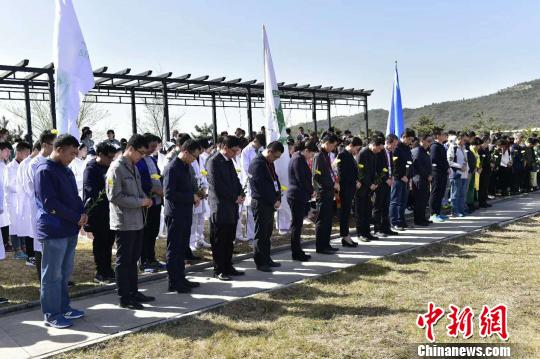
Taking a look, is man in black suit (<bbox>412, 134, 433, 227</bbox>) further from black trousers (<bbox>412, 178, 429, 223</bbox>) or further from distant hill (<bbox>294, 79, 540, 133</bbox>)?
distant hill (<bbox>294, 79, 540, 133</bbox>)

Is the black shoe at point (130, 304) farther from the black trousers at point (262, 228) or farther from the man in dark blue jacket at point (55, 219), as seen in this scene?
the black trousers at point (262, 228)

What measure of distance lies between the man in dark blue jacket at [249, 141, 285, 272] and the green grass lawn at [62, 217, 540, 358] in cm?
107

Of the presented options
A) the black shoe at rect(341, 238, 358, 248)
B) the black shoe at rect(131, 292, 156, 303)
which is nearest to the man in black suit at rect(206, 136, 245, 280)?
the black shoe at rect(131, 292, 156, 303)

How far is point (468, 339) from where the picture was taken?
449cm

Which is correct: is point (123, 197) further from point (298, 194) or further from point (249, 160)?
point (249, 160)

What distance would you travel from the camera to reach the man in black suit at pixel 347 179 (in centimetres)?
855

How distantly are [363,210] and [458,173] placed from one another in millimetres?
3835

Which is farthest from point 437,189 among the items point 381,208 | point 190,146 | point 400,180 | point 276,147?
point 190,146

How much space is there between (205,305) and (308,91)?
14812 mm

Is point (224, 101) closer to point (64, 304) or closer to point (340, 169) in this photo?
point (340, 169)

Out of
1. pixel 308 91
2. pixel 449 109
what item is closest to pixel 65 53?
pixel 308 91

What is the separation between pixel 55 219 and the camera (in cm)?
493

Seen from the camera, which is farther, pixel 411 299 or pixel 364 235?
pixel 364 235

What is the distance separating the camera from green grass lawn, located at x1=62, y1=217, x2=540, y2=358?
4348 mm
